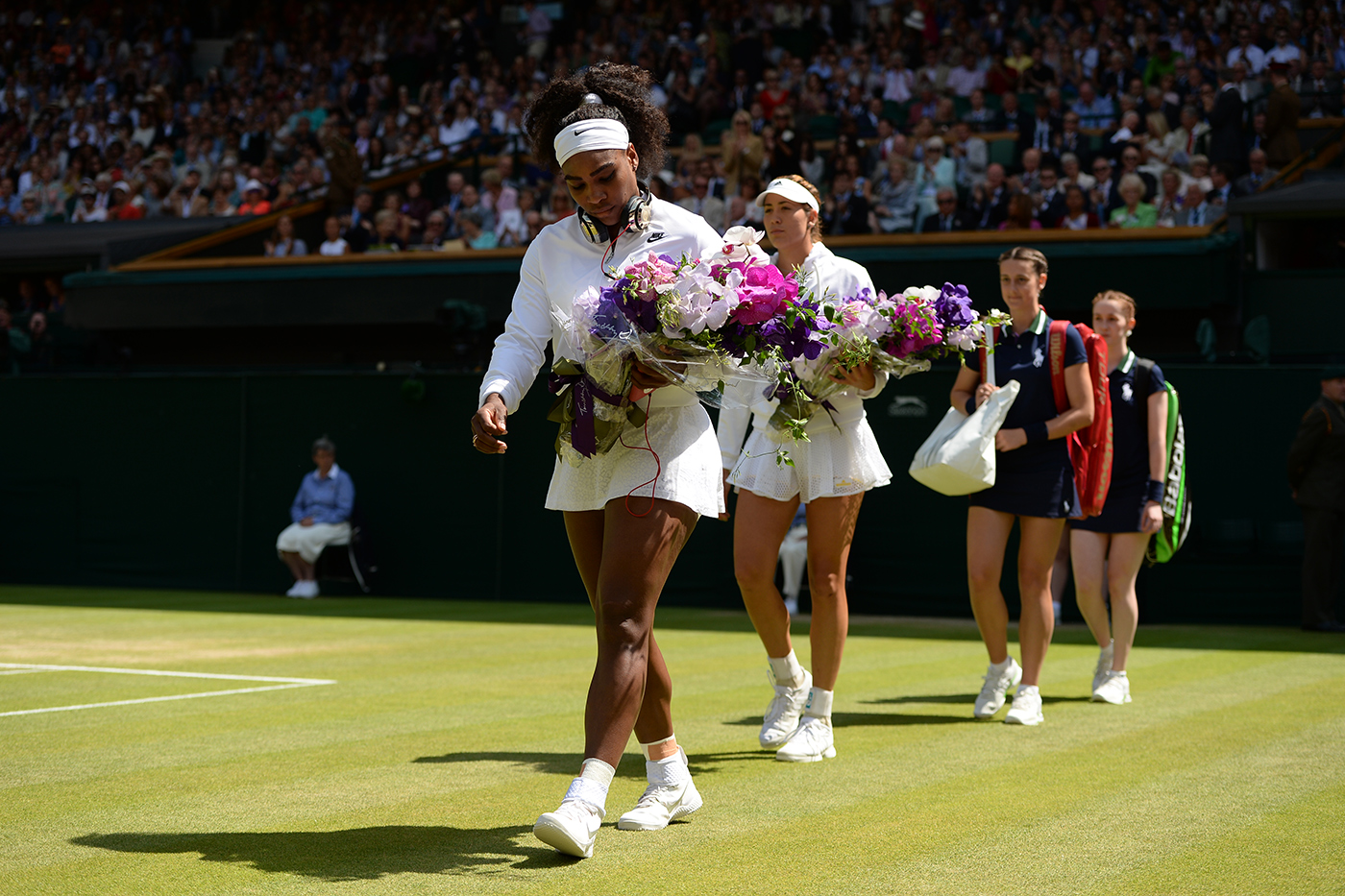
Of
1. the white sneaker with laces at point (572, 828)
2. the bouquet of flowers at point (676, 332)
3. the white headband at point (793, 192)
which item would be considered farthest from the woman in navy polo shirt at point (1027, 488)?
the white sneaker with laces at point (572, 828)

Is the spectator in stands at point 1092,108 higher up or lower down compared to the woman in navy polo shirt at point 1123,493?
higher up

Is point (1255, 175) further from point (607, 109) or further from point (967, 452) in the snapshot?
point (607, 109)

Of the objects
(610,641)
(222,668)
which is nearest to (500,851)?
(610,641)

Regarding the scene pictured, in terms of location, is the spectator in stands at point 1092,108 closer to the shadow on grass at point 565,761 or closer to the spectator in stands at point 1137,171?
the spectator in stands at point 1137,171

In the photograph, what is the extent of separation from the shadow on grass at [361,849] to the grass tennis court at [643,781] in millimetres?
13

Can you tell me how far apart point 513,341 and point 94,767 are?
2.55 m

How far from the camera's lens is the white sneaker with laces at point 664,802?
176 inches

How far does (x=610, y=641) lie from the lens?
14.0 ft

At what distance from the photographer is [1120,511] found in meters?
8.16

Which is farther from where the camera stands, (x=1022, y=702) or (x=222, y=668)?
(x=222, y=668)

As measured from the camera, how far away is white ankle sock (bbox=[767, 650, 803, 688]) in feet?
20.3

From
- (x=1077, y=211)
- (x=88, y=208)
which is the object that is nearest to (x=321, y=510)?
(x=1077, y=211)

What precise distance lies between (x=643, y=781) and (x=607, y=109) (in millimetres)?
2484

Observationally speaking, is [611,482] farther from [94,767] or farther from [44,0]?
[44,0]
